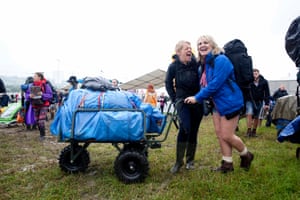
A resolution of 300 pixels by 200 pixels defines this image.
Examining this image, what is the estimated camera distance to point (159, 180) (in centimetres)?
328

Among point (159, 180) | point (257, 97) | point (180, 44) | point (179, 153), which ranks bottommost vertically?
point (159, 180)

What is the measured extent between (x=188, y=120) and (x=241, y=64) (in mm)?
1040

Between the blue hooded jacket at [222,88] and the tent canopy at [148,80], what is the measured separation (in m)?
15.0

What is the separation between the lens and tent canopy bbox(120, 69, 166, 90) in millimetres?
18875

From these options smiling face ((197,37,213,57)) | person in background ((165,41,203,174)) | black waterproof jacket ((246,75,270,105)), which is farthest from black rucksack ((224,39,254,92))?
black waterproof jacket ((246,75,270,105))

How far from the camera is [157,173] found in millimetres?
3566

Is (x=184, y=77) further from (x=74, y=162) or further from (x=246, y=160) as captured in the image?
(x=74, y=162)

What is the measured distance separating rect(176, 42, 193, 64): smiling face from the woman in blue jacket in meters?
0.20

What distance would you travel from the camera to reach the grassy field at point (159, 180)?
280cm

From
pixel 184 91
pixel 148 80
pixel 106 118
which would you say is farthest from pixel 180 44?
pixel 148 80

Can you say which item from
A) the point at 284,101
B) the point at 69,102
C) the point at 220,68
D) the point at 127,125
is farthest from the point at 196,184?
the point at 284,101

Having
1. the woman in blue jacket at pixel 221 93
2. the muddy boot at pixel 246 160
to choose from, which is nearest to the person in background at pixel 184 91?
the woman in blue jacket at pixel 221 93

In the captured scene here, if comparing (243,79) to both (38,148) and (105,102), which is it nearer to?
(105,102)

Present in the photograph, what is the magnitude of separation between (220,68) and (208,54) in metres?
0.27
